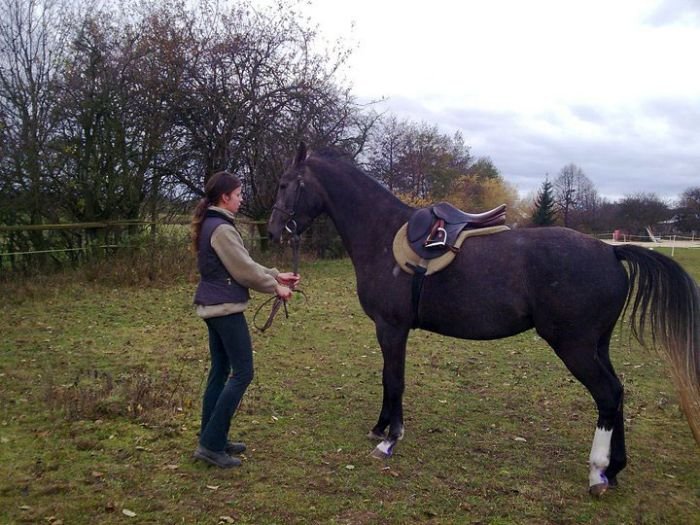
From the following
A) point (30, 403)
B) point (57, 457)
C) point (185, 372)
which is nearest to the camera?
point (57, 457)

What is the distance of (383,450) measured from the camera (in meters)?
4.08

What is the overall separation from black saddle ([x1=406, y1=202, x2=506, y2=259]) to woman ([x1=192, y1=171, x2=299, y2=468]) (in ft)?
3.16

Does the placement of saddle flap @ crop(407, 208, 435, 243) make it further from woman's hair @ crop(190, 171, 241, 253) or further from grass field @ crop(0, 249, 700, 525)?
grass field @ crop(0, 249, 700, 525)

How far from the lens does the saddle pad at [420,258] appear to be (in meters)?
3.91

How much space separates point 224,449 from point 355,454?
0.99 m

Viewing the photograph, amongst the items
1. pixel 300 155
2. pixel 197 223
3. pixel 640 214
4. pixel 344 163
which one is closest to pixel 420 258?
pixel 344 163

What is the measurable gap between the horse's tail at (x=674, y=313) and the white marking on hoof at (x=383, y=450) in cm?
194

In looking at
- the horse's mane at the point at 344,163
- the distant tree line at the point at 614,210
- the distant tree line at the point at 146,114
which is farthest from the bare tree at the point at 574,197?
the horse's mane at the point at 344,163

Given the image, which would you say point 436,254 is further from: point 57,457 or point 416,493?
point 57,457

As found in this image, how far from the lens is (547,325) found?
370 cm

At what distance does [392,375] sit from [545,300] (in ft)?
4.25

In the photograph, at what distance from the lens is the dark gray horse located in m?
3.59

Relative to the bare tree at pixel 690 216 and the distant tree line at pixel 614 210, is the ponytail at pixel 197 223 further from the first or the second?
the bare tree at pixel 690 216

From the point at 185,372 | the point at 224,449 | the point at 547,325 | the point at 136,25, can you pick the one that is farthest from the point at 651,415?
the point at 136,25
